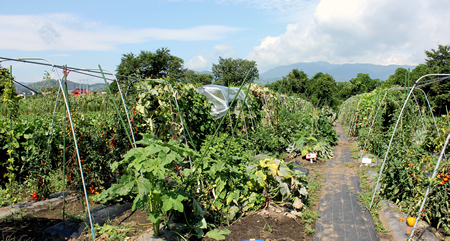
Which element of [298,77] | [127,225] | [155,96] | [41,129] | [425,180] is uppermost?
[298,77]

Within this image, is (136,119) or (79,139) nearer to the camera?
(79,139)

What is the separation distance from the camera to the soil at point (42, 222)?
299 cm

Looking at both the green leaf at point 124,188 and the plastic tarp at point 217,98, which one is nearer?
the green leaf at point 124,188

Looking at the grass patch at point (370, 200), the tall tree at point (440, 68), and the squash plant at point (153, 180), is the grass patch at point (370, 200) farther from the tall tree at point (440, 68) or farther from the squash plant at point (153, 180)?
the tall tree at point (440, 68)

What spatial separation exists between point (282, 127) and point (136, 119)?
4460 millimetres

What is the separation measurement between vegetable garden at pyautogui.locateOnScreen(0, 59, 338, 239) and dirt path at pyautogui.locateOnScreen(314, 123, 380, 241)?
43cm

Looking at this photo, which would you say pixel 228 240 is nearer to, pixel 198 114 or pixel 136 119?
pixel 136 119

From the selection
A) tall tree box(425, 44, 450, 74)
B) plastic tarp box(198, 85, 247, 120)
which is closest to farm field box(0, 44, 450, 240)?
plastic tarp box(198, 85, 247, 120)

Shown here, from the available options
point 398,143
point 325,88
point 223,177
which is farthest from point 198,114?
point 325,88

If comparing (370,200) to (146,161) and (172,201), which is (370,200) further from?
(146,161)

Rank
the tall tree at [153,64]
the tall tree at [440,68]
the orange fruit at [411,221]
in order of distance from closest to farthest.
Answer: the orange fruit at [411,221] → the tall tree at [440,68] → the tall tree at [153,64]

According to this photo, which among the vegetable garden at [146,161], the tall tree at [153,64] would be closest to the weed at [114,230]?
the vegetable garden at [146,161]

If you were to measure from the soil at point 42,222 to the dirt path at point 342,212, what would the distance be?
2.34 meters

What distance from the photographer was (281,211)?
145 inches
